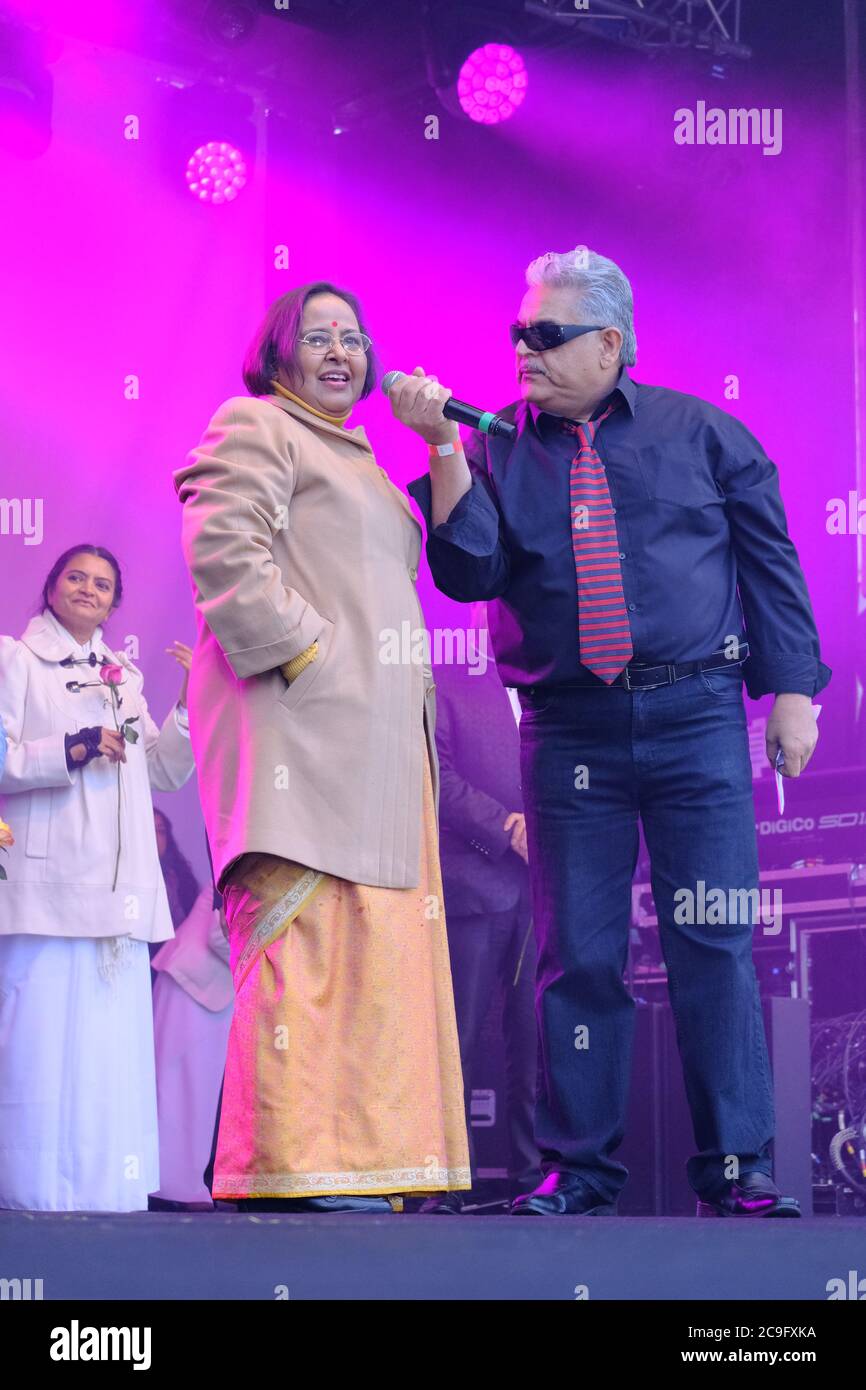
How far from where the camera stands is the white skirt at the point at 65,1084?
470 cm

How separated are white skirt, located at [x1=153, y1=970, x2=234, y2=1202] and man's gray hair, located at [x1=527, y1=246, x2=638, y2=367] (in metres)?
2.89

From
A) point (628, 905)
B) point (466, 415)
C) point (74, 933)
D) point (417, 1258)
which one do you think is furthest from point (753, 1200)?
point (74, 933)

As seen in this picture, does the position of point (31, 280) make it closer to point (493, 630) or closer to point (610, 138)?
point (610, 138)

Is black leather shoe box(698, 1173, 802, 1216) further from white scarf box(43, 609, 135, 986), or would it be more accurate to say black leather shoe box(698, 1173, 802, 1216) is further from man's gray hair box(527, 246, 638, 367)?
Result: white scarf box(43, 609, 135, 986)

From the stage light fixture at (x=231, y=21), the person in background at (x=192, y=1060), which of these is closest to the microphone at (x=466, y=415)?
the person in background at (x=192, y=1060)

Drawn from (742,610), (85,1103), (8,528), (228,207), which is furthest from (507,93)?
(85,1103)

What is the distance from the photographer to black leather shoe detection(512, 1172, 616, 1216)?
2.98 metres

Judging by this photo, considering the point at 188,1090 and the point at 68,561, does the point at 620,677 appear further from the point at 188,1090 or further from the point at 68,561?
the point at 188,1090

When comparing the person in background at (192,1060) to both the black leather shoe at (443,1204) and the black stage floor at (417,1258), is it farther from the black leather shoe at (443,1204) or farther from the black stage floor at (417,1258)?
the black stage floor at (417,1258)

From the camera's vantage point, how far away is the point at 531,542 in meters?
3.27

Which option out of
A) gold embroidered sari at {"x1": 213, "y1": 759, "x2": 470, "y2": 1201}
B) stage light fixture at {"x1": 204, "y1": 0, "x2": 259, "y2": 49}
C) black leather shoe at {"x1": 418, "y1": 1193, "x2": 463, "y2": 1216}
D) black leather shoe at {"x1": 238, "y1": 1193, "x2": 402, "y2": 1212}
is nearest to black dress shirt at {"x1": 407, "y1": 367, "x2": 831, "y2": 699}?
gold embroidered sari at {"x1": 213, "y1": 759, "x2": 470, "y2": 1201}

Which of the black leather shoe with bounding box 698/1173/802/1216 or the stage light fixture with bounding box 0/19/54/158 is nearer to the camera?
the black leather shoe with bounding box 698/1173/802/1216

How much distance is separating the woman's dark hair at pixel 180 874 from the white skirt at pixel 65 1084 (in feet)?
3.29

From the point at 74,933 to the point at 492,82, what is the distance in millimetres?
3101
